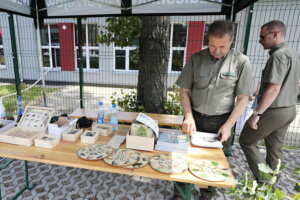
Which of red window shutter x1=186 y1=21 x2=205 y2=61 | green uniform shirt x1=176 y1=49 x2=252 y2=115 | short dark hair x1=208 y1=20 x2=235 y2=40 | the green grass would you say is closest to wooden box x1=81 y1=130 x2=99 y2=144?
green uniform shirt x1=176 y1=49 x2=252 y2=115

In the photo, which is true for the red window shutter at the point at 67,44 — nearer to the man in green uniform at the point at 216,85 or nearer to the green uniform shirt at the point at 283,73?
the man in green uniform at the point at 216,85

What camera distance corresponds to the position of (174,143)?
1.61m

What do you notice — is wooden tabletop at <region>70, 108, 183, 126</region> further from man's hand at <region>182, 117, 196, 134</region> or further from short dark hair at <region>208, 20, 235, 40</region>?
short dark hair at <region>208, 20, 235, 40</region>

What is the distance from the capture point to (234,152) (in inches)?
126

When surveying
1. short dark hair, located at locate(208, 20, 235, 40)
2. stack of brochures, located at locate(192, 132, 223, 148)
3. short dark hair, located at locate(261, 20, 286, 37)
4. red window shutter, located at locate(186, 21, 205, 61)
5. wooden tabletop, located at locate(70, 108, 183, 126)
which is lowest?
wooden tabletop, located at locate(70, 108, 183, 126)

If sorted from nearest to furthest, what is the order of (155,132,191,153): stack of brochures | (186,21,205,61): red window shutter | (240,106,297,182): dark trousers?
(155,132,191,153): stack of brochures → (240,106,297,182): dark trousers → (186,21,205,61): red window shutter

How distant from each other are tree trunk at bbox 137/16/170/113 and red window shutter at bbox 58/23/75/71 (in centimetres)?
478

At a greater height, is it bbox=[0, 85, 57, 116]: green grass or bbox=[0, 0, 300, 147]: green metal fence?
bbox=[0, 0, 300, 147]: green metal fence

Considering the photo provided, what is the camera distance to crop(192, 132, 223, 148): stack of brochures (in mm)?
1604

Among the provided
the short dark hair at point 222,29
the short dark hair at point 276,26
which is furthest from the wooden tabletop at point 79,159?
the short dark hair at point 276,26

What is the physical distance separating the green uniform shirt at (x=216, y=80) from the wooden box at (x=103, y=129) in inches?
31.0

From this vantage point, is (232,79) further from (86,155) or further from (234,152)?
(234,152)

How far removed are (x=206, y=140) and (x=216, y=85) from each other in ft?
1.54

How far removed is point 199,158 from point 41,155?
3.79 feet
